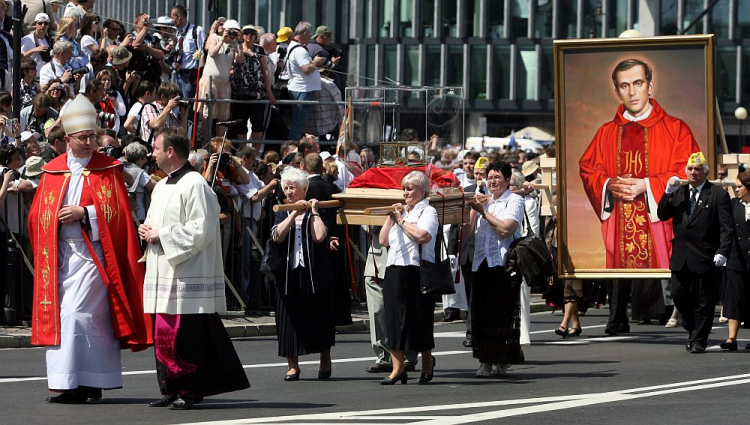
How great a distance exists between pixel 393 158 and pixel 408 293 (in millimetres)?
2435

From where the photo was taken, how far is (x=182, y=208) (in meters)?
10.7

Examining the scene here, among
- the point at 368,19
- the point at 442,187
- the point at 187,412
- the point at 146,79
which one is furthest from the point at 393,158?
the point at 368,19

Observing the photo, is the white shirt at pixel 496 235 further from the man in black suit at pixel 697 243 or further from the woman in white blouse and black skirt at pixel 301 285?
the man in black suit at pixel 697 243

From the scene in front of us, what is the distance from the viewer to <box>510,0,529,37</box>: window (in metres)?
72.0

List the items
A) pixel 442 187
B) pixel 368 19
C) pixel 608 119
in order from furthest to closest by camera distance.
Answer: pixel 368 19 < pixel 608 119 < pixel 442 187

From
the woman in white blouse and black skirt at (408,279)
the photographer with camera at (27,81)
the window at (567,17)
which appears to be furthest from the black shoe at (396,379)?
the window at (567,17)

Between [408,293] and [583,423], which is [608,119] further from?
[583,423]

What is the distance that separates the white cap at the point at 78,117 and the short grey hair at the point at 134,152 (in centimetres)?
604

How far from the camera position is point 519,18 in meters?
72.1

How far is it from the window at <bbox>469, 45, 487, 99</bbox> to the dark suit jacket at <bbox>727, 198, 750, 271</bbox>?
54559 mm

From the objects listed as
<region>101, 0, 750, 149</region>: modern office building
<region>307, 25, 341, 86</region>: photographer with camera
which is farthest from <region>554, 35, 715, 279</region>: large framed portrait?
<region>101, 0, 750, 149</region>: modern office building

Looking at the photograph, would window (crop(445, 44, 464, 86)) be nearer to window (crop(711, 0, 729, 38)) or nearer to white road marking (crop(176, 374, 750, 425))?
window (crop(711, 0, 729, 38))

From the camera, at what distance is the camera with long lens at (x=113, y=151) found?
17.0m

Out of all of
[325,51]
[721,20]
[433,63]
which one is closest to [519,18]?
[433,63]
